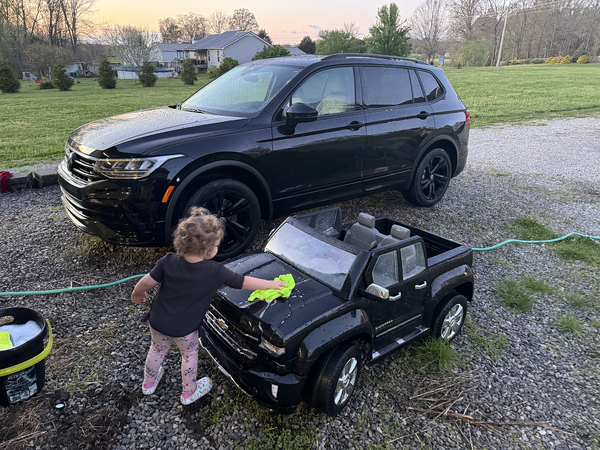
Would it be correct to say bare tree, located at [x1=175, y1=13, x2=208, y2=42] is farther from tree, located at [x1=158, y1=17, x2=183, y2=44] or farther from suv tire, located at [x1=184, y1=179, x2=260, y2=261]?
suv tire, located at [x1=184, y1=179, x2=260, y2=261]

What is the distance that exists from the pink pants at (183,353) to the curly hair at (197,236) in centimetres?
59

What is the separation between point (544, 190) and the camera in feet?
24.5

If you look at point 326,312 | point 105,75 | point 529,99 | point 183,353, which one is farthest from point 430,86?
point 105,75

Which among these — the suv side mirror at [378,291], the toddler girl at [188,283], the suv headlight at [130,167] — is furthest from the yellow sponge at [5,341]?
the suv side mirror at [378,291]

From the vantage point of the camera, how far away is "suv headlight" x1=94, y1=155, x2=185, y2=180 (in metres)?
3.59

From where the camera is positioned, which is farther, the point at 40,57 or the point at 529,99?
the point at 40,57

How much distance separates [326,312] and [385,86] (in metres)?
3.65

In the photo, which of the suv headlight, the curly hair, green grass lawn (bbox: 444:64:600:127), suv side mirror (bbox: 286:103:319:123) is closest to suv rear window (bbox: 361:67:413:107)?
suv side mirror (bbox: 286:103:319:123)

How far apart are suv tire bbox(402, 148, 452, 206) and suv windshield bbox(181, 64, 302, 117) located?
238cm

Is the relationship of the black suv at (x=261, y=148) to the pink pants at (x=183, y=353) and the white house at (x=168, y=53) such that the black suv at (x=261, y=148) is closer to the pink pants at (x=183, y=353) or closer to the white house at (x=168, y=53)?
the pink pants at (x=183, y=353)

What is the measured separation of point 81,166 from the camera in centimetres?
393

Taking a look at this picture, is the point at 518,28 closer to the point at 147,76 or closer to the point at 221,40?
the point at 221,40

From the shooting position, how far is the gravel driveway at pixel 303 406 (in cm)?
250

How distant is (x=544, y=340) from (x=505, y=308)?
1.62 ft
